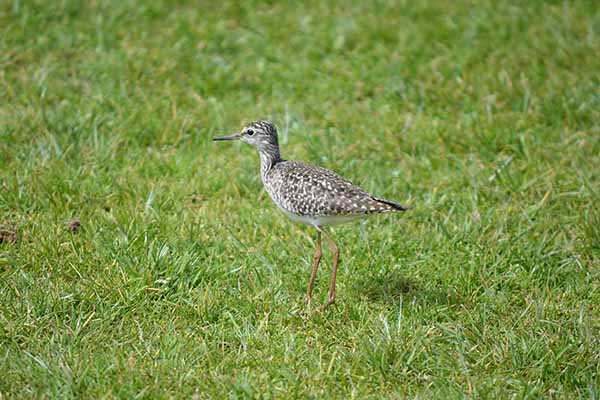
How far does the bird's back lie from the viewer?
5695mm

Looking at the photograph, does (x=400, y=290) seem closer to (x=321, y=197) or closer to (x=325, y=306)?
(x=325, y=306)

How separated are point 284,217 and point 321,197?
1.32 meters

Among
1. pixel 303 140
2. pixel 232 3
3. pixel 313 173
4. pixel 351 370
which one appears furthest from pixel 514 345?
pixel 232 3

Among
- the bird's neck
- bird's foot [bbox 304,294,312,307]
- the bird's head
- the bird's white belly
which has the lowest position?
bird's foot [bbox 304,294,312,307]

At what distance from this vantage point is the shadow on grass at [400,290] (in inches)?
235

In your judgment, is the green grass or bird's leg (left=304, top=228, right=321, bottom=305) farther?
bird's leg (left=304, top=228, right=321, bottom=305)

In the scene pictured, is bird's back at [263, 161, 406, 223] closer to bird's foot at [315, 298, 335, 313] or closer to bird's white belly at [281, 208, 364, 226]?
bird's white belly at [281, 208, 364, 226]

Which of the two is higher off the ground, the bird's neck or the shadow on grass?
the bird's neck

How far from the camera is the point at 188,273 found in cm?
606

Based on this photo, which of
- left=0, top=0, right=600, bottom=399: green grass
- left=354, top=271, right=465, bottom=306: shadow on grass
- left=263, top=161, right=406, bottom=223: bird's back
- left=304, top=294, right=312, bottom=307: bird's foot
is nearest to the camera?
left=0, top=0, right=600, bottom=399: green grass

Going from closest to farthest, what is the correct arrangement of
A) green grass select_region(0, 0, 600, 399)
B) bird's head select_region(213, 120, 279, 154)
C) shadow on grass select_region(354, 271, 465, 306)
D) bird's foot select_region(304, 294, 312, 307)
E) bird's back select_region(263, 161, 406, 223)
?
green grass select_region(0, 0, 600, 399) → bird's back select_region(263, 161, 406, 223) → bird's foot select_region(304, 294, 312, 307) → shadow on grass select_region(354, 271, 465, 306) → bird's head select_region(213, 120, 279, 154)

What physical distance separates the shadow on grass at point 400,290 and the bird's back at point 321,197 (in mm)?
672

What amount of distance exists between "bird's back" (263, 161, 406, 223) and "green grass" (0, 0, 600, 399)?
642mm

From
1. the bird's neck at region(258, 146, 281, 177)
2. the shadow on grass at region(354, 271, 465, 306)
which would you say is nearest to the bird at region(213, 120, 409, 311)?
the bird's neck at region(258, 146, 281, 177)
